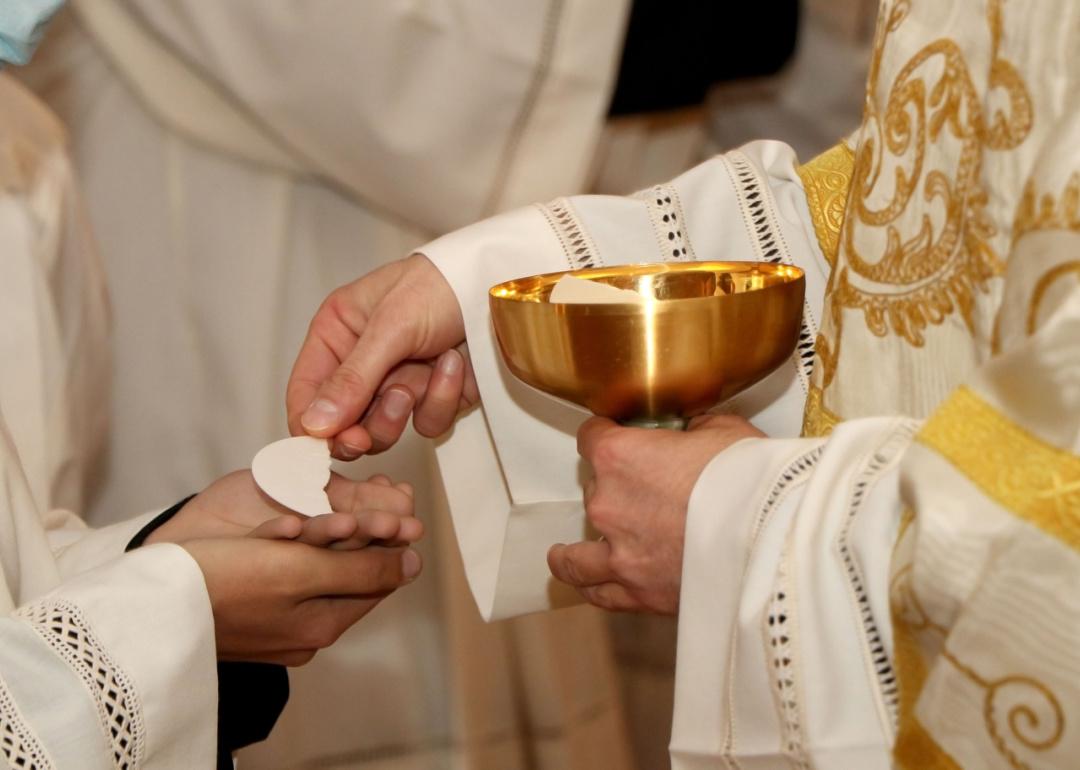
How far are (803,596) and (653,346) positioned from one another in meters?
0.20

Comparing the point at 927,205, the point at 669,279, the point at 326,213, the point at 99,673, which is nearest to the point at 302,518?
the point at 99,673

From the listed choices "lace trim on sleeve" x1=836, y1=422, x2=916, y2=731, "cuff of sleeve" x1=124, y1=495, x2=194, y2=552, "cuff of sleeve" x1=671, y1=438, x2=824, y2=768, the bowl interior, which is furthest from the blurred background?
"lace trim on sleeve" x1=836, y1=422, x2=916, y2=731

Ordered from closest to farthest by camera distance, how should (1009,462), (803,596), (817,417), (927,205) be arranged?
(1009,462) → (803,596) → (927,205) → (817,417)

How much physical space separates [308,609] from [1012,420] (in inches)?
27.3

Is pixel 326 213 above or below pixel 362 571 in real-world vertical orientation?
above

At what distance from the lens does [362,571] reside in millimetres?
1199

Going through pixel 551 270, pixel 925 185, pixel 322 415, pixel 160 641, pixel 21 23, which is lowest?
pixel 160 641

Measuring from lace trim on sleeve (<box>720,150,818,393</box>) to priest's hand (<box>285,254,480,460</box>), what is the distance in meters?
0.29

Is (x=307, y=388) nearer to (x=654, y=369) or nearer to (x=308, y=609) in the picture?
(x=308, y=609)

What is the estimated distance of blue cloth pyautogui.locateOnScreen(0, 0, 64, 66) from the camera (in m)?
1.14

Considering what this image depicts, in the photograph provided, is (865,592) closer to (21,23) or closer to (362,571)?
(362,571)

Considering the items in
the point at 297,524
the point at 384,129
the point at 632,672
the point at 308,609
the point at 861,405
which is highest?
the point at 384,129

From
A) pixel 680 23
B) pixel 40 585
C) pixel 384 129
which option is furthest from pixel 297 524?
pixel 680 23

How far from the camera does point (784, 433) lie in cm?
123
